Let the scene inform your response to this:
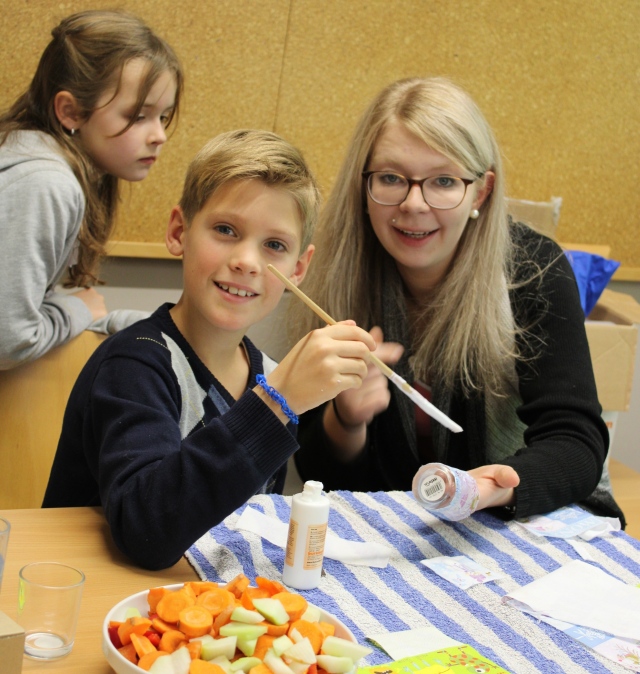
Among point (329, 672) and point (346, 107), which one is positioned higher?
point (346, 107)

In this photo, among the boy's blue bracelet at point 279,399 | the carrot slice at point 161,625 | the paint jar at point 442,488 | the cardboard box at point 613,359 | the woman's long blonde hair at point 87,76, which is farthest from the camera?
the cardboard box at point 613,359

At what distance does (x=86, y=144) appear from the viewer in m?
1.79

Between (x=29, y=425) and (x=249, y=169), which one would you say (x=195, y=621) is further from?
(x=29, y=425)

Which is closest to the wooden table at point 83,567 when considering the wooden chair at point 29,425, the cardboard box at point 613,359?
the wooden chair at point 29,425

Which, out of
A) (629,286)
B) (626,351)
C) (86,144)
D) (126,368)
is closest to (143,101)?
(86,144)

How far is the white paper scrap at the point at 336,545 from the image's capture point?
104cm

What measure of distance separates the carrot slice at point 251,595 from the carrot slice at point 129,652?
108mm

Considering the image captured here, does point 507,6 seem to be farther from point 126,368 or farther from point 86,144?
point 126,368

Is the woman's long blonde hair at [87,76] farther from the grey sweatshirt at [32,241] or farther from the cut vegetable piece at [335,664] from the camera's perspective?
the cut vegetable piece at [335,664]

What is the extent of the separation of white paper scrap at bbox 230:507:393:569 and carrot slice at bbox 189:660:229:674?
354 millimetres

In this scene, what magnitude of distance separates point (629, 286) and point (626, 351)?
113 cm

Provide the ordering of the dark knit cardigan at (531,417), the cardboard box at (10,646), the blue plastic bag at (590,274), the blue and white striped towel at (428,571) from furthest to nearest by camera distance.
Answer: the blue plastic bag at (590,274) < the dark knit cardigan at (531,417) < the blue and white striped towel at (428,571) < the cardboard box at (10,646)

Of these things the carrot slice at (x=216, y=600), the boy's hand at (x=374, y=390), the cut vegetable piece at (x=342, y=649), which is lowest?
the cut vegetable piece at (x=342, y=649)

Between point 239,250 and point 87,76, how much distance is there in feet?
2.57
